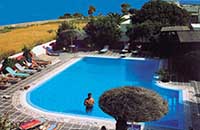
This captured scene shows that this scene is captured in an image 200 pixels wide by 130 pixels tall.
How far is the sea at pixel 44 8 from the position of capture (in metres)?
46.9

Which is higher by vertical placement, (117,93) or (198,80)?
(117,93)

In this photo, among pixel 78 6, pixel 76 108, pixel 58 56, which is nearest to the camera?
pixel 76 108

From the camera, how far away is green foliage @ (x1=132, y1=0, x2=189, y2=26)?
30078 millimetres

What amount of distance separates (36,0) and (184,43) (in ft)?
114

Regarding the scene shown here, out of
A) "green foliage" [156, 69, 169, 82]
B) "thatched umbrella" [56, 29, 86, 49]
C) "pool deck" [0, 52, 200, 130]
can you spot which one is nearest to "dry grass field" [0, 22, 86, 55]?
"thatched umbrella" [56, 29, 86, 49]

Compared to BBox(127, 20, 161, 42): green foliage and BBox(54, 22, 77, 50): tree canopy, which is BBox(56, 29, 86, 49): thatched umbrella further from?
BBox(127, 20, 161, 42): green foliage

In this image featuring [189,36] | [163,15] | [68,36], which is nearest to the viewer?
[189,36]

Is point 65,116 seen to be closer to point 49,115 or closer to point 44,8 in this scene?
point 49,115

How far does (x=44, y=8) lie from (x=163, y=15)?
26643 millimetres

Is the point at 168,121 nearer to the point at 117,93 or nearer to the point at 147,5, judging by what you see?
the point at 117,93

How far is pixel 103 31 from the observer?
28.6 metres

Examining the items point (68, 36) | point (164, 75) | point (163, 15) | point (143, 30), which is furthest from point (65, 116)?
point (163, 15)

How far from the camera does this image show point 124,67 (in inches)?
966

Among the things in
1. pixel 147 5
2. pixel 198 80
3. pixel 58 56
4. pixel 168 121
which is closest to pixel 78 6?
pixel 147 5
